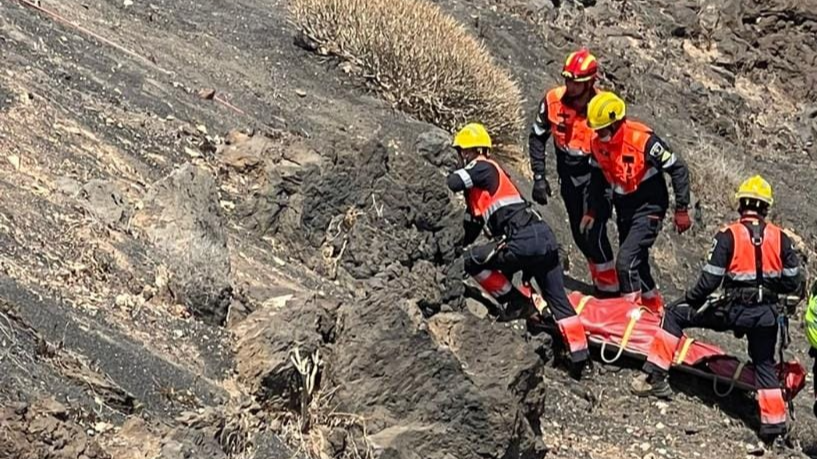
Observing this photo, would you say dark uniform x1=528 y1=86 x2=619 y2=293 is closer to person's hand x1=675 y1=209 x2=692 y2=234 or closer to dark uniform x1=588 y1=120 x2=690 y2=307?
dark uniform x1=588 y1=120 x2=690 y2=307

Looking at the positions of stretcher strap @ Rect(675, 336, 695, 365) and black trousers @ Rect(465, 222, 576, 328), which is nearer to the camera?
black trousers @ Rect(465, 222, 576, 328)

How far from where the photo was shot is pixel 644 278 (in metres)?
10.0

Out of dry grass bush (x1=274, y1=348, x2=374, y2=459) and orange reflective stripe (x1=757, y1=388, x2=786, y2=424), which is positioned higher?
dry grass bush (x1=274, y1=348, x2=374, y2=459)

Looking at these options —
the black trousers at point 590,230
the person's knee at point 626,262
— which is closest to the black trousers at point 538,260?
the person's knee at point 626,262

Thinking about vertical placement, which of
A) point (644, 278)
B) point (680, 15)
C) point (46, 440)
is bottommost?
point (680, 15)

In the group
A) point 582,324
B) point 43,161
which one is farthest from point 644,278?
point 43,161

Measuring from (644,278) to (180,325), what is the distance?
167 inches

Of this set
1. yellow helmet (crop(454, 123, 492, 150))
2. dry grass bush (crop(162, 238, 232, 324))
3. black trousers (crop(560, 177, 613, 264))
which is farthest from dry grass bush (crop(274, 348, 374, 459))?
black trousers (crop(560, 177, 613, 264))

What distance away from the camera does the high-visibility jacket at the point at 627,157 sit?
9.25m

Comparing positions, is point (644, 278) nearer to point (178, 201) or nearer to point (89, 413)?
point (178, 201)

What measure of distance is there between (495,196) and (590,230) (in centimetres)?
128

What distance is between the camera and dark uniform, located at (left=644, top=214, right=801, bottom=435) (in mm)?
8469

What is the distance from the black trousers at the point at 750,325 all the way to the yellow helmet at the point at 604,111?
1.40m

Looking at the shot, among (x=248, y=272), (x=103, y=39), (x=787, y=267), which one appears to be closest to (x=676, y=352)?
(x=787, y=267)
